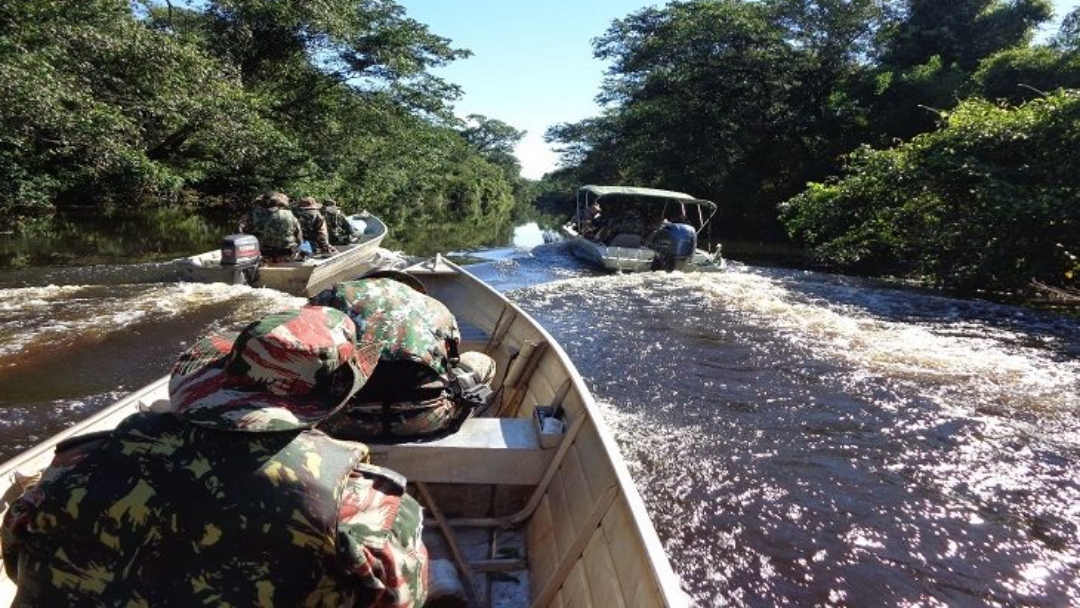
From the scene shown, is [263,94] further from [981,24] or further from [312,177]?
[981,24]

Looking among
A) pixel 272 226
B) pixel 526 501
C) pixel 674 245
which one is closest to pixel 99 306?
pixel 272 226

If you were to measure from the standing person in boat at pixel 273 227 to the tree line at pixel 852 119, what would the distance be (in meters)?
11.1

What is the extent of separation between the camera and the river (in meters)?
4.16

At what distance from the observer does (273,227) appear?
32.0 feet

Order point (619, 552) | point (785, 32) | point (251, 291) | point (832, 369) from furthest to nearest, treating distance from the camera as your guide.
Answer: point (785, 32) → point (251, 291) → point (832, 369) → point (619, 552)

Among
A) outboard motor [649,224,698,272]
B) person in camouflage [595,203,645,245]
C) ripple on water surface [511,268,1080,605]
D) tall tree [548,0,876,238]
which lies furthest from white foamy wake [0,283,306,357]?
tall tree [548,0,876,238]

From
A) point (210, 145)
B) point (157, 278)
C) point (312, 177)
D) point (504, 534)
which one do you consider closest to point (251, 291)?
point (157, 278)

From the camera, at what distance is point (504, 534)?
328cm

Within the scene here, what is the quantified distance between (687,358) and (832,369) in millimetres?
1590

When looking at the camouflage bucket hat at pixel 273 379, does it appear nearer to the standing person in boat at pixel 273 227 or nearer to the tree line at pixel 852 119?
the standing person in boat at pixel 273 227

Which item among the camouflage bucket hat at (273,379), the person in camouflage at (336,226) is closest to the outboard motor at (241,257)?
the person in camouflage at (336,226)

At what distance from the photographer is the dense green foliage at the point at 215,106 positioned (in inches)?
547

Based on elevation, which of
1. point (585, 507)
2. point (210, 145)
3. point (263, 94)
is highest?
point (263, 94)

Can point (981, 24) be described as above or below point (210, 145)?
above
